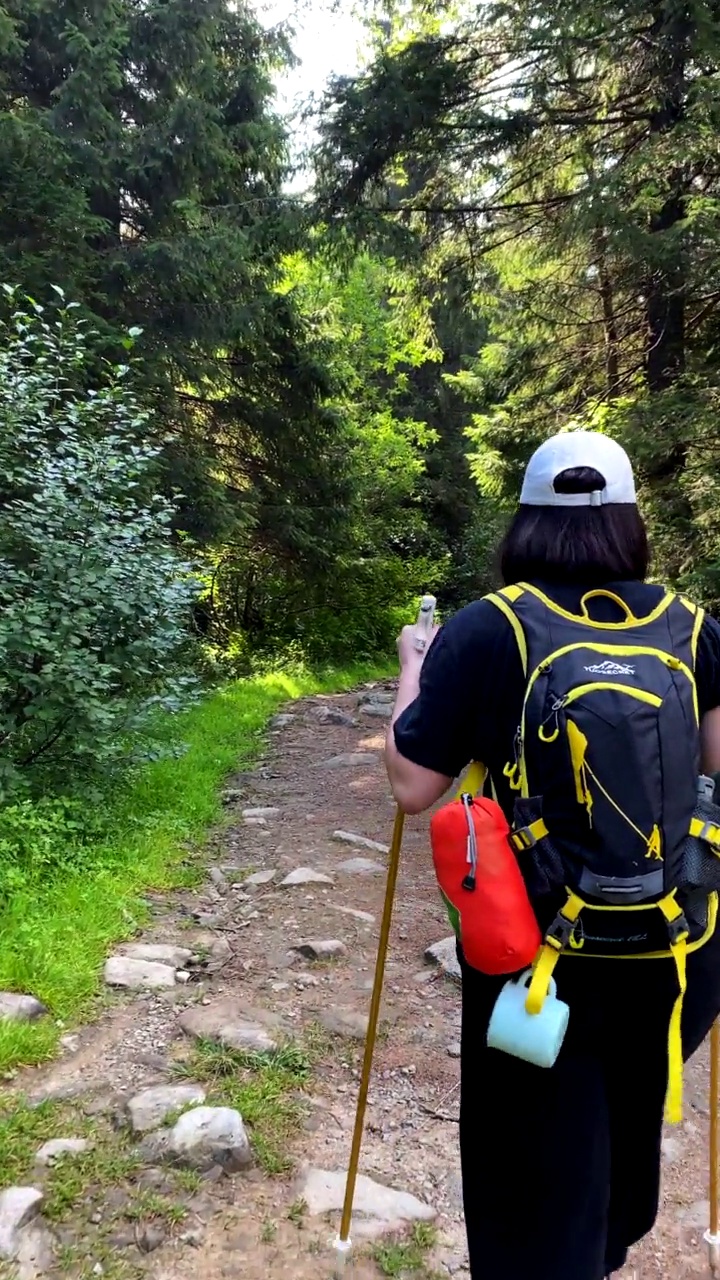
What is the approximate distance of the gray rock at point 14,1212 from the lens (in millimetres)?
2139

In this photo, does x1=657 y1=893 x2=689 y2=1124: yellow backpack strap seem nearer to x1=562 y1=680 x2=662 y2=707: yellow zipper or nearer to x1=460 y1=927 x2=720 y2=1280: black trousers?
x1=460 y1=927 x2=720 y2=1280: black trousers

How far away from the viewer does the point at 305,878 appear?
15.4ft

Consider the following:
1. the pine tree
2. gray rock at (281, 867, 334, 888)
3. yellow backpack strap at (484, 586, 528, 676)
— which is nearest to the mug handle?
yellow backpack strap at (484, 586, 528, 676)

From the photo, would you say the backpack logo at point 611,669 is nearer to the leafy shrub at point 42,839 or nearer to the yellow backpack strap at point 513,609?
the yellow backpack strap at point 513,609

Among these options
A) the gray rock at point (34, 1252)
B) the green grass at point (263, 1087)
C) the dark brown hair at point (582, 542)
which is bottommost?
the green grass at point (263, 1087)

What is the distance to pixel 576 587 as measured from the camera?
156 cm

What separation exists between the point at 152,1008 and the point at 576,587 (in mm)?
2626

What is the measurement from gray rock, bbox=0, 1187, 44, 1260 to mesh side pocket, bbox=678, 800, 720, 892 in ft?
6.28

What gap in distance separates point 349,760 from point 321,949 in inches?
137

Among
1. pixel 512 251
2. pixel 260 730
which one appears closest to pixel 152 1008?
pixel 260 730

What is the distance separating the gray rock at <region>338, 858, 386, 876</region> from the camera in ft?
16.1

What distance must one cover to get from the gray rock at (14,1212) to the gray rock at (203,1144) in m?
0.33

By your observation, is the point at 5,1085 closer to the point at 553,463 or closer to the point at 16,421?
the point at 553,463

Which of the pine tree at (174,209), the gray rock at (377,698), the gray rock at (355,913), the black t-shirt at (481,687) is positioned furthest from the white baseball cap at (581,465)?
the gray rock at (377,698)
